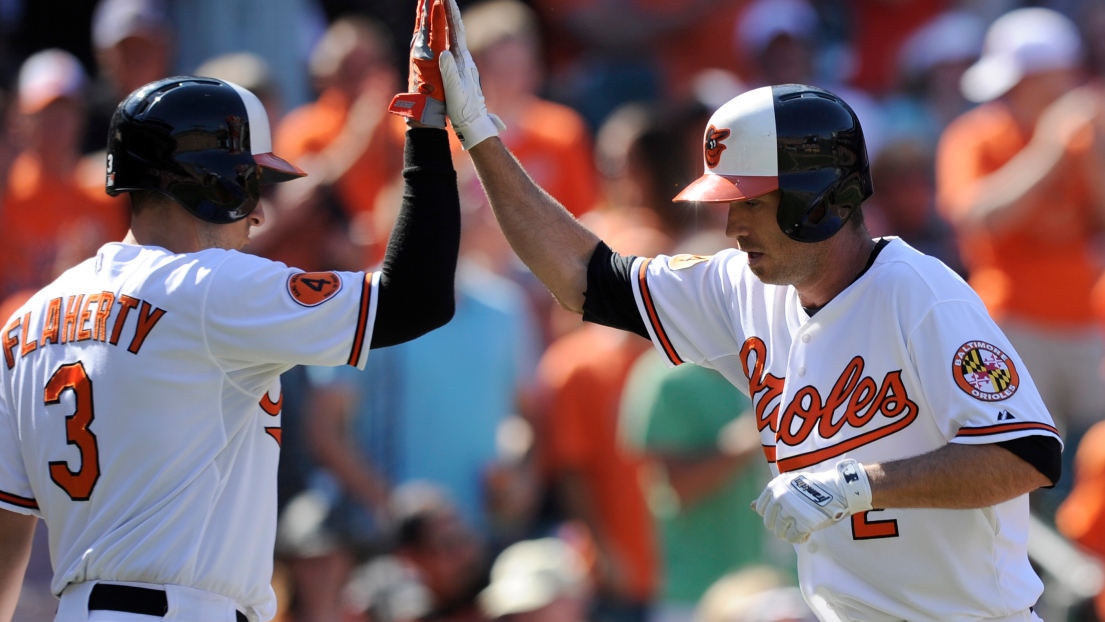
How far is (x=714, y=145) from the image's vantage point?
13.0ft

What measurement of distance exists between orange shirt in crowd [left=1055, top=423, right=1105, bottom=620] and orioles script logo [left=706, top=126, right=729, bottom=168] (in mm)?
3307

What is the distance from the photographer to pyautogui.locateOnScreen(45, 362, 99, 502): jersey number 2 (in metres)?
3.53

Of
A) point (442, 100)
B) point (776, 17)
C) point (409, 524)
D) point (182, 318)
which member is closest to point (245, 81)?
point (409, 524)

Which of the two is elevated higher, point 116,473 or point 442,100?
point 442,100

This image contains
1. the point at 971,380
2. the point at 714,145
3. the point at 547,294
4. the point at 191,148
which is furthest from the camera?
the point at 547,294

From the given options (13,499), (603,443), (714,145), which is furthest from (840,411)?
(603,443)

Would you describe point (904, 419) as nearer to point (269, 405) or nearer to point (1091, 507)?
point (269, 405)

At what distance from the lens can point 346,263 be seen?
22.2ft

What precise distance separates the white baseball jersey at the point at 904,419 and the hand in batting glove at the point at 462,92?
41.3 inches

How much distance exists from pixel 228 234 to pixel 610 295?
1149 millimetres

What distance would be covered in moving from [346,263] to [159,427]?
3.31 metres

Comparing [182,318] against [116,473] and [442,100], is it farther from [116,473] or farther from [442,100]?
[442,100]

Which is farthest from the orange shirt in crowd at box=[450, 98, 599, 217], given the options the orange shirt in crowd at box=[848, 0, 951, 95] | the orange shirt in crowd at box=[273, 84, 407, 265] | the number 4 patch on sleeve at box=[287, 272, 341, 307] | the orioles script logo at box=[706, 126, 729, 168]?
the number 4 patch on sleeve at box=[287, 272, 341, 307]

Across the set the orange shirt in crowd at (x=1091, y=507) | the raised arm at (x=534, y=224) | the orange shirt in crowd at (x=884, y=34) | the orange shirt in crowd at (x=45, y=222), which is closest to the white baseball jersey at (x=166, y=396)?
the raised arm at (x=534, y=224)
